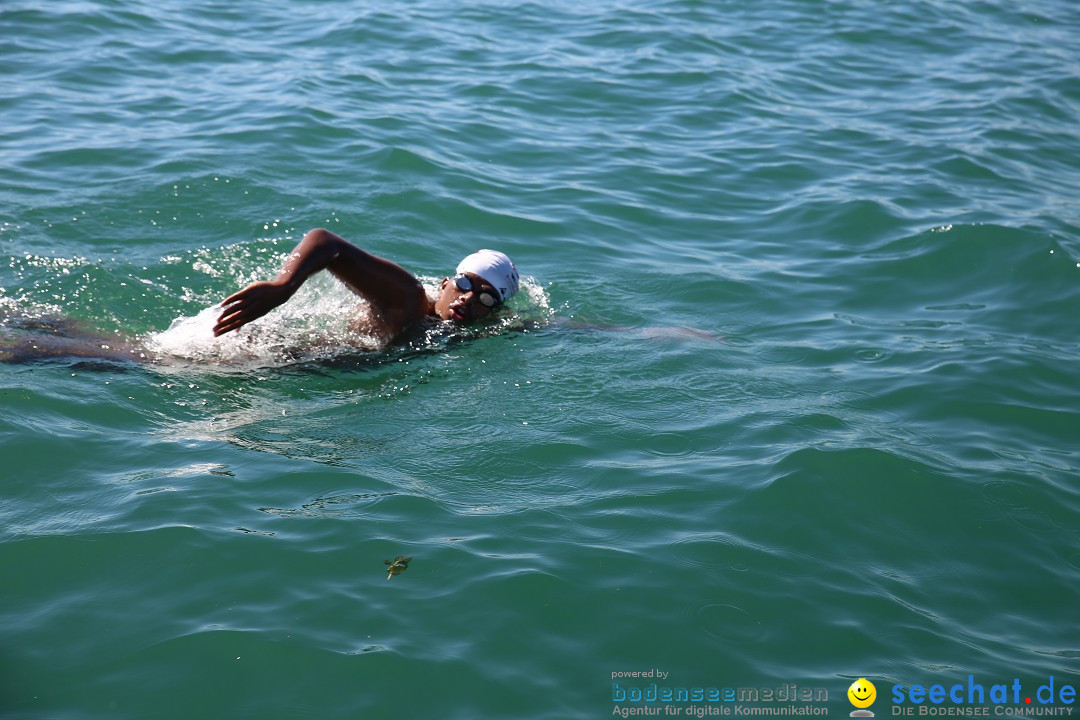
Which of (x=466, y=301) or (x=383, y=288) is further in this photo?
(x=466, y=301)

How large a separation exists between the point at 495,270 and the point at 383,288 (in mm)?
1025

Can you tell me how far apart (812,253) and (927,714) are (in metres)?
5.92

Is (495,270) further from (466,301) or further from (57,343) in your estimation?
(57,343)

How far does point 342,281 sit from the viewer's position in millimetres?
7008

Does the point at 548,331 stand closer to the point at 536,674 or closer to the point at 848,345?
the point at 848,345

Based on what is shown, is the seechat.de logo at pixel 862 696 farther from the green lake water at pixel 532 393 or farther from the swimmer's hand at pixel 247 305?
the swimmer's hand at pixel 247 305

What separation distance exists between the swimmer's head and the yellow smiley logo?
13.6ft

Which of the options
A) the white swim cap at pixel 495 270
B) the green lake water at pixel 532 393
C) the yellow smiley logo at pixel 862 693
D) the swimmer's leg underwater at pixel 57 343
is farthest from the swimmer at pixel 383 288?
the yellow smiley logo at pixel 862 693

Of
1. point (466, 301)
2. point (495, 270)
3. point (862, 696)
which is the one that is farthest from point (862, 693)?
point (495, 270)

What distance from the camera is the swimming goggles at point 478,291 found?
7.74 metres

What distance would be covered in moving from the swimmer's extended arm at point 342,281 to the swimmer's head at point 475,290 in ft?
0.82

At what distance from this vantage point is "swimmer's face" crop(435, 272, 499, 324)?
776cm

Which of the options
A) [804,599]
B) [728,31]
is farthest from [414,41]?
[804,599]

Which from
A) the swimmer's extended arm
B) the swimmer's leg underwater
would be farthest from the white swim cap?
the swimmer's leg underwater
